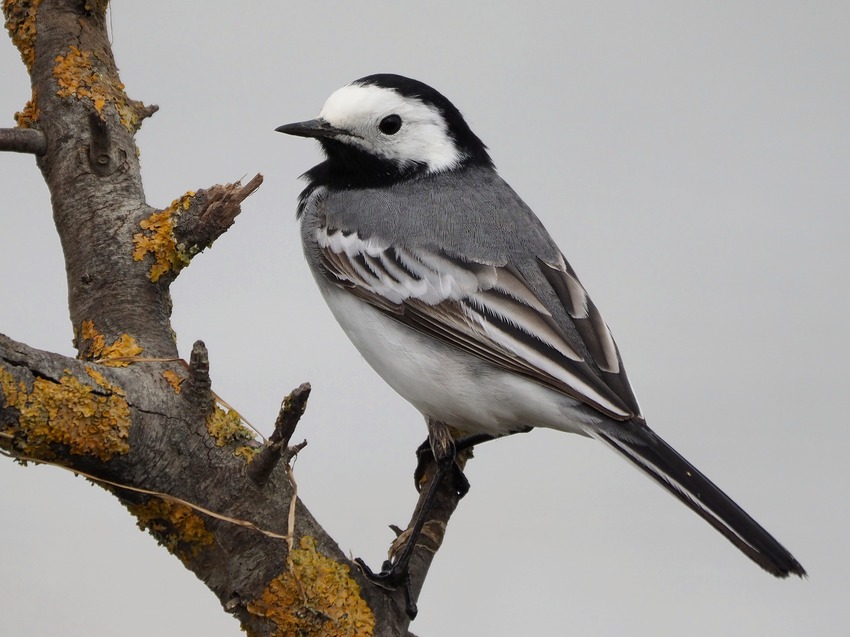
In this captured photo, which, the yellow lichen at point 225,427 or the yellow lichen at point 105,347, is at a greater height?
the yellow lichen at point 105,347

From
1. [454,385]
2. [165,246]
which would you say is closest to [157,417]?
[165,246]

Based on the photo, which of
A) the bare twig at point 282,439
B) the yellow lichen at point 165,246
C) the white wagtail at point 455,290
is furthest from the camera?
the yellow lichen at point 165,246

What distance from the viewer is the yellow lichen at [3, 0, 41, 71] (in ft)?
10.3

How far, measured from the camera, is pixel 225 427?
88.7 inches

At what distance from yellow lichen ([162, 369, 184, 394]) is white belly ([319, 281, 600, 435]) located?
2.15 ft

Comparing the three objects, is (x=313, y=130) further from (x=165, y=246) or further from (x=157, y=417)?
(x=157, y=417)

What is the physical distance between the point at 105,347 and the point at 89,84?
0.94 m

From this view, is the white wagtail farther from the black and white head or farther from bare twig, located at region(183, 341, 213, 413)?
bare twig, located at region(183, 341, 213, 413)

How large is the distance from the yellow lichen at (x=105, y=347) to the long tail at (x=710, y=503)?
1162 mm

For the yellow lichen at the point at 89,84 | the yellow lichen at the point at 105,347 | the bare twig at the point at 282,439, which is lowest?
the bare twig at the point at 282,439

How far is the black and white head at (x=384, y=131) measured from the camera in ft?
9.79

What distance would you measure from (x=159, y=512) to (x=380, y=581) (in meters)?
0.54

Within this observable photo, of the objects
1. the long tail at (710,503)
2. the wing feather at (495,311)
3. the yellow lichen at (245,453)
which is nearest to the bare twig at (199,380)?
the yellow lichen at (245,453)

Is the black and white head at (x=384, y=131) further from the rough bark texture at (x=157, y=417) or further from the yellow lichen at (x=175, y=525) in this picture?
the yellow lichen at (x=175, y=525)
